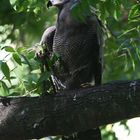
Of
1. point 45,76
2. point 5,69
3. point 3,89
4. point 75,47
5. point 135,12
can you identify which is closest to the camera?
point 5,69

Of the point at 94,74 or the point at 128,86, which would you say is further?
the point at 94,74

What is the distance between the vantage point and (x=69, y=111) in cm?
338

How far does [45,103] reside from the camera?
3.46 m

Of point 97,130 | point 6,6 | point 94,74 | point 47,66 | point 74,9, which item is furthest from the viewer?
point 6,6

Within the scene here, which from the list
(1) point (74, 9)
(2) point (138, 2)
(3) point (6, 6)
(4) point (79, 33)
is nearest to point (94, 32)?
(4) point (79, 33)

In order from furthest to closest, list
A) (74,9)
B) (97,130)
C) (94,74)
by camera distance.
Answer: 1. (94,74)
2. (97,130)
3. (74,9)

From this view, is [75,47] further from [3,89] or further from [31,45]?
[3,89]

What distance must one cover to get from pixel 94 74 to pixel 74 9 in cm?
95

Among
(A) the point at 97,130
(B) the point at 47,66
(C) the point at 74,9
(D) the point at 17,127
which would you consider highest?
(C) the point at 74,9

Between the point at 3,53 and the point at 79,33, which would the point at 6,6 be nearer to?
the point at 79,33

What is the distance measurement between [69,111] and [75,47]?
799 millimetres

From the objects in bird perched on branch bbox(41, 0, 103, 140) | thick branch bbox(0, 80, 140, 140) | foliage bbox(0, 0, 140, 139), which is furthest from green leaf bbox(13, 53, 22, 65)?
bird perched on branch bbox(41, 0, 103, 140)

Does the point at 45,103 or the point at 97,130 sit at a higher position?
the point at 45,103

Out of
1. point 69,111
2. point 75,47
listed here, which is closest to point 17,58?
point 69,111
